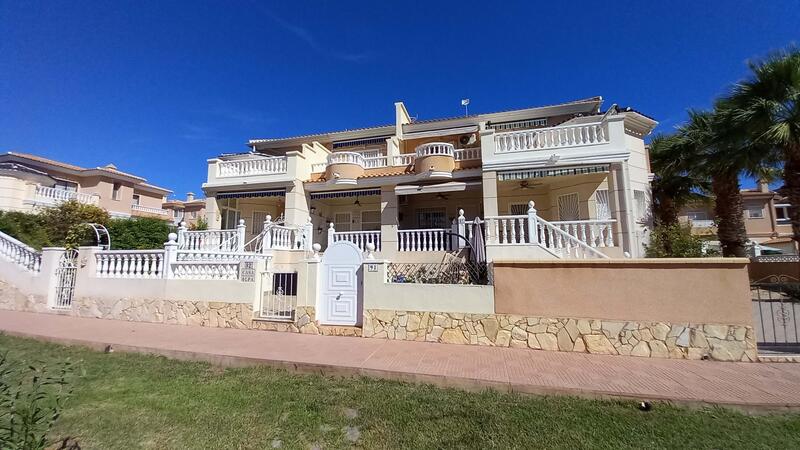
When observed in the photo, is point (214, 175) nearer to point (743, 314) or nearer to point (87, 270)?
point (87, 270)

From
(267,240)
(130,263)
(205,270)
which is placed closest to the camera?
(205,270)

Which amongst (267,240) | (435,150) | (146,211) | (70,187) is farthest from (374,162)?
(146,211)

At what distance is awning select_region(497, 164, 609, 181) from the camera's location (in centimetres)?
1315

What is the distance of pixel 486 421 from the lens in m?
4.65

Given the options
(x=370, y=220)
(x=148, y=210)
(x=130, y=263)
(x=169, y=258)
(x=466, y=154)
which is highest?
(x=148, y=210)

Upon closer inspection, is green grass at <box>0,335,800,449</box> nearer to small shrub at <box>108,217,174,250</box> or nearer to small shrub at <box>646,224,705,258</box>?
small shrub at <box>646,224,705,258</box>

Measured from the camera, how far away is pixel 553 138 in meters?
13.9

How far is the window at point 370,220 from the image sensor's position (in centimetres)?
2044

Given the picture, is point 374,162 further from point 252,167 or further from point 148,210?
point 148,210

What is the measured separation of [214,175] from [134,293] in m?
9.37

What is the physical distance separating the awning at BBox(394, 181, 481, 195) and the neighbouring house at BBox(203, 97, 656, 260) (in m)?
0.06

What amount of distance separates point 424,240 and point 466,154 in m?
6.06

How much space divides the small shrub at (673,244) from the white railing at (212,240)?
1777cm

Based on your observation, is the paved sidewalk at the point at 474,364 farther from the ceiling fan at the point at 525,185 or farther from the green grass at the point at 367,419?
the ceiling fan at the point at 525,185
